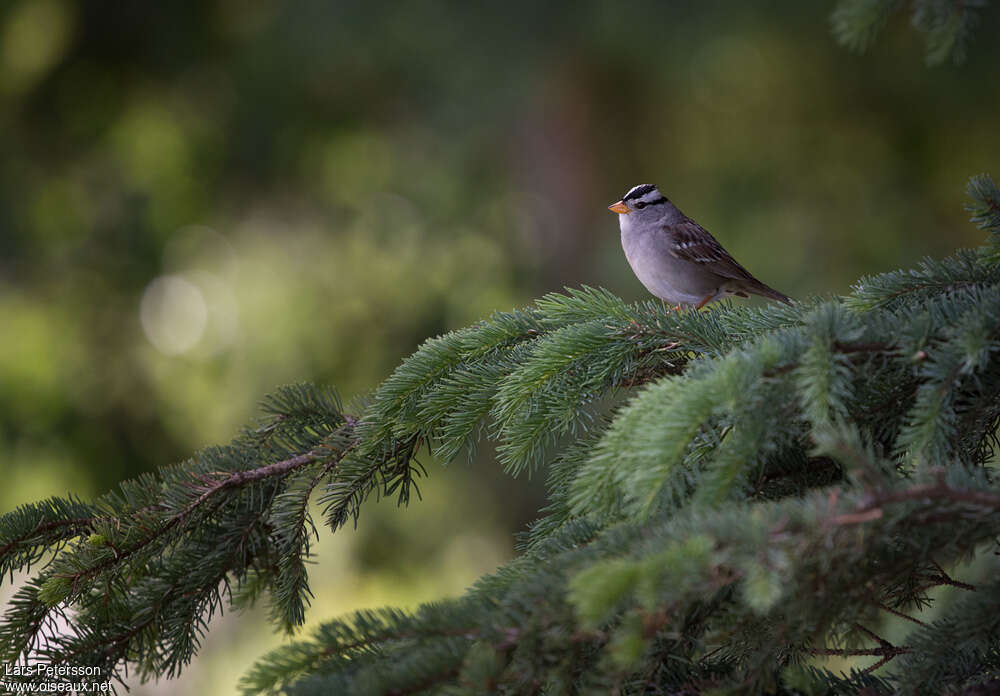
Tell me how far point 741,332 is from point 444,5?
3.57 m

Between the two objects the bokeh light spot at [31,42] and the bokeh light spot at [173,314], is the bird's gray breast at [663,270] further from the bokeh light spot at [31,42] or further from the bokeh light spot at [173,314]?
the bokeh light spot at [31,42]

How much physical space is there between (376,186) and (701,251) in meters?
2.89

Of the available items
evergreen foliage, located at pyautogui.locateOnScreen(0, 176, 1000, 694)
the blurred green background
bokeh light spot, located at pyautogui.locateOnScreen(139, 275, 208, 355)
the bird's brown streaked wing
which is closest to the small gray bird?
the bird's brown streaked wing

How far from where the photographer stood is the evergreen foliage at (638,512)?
0.82 metres

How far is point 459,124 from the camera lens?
4746 mm

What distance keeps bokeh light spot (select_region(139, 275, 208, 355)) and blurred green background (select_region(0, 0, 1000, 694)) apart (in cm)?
2

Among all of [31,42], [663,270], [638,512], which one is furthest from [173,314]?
[638,512]

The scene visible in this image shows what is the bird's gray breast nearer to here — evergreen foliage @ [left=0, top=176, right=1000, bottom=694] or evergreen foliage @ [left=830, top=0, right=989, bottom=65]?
evergreen foliage @ [left=0, top=176, right=1000, bottom=694]

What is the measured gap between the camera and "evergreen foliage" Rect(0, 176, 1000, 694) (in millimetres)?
818

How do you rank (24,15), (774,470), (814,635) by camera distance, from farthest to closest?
(24,15), (774,470), (814,635)

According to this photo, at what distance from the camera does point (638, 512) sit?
98 centimetres

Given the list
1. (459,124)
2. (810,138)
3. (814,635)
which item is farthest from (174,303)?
(814,635)

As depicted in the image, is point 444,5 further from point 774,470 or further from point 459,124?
point 774,470

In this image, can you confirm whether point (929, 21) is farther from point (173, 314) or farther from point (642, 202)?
point (173, 314)
